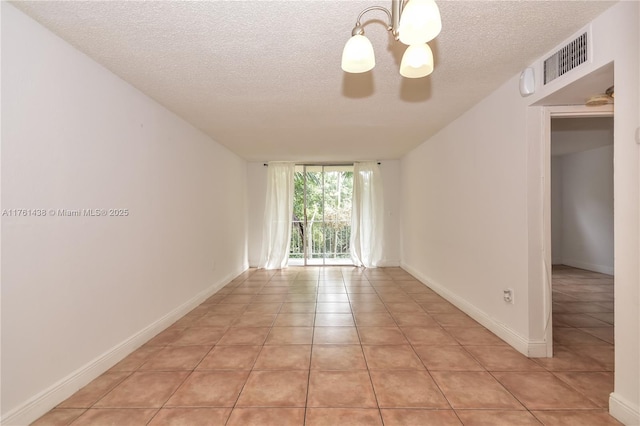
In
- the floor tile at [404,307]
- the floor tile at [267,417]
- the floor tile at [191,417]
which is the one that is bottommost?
the floor tile at [404,307]

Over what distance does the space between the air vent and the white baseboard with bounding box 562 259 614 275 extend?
5.15 m

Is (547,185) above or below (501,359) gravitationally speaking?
above

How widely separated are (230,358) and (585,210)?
22.6 ft

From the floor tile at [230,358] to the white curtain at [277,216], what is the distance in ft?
12.1

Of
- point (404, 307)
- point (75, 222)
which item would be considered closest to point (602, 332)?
point (404, 307)

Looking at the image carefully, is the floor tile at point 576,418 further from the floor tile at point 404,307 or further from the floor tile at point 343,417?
the floor tile at point 404,307

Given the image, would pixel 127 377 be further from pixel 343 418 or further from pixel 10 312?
pixel 343 418

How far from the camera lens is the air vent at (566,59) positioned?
1771 millimetres

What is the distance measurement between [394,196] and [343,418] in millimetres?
5044

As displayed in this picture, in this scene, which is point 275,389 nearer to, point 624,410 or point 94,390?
point 94,390

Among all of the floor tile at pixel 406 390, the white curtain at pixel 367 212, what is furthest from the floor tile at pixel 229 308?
the white curtain at pixel 367 212

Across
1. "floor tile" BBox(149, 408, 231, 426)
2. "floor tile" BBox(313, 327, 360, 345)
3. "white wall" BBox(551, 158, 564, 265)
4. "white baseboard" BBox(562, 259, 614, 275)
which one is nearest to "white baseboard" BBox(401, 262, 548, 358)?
"floor tile" BBox(313, 327, 360, 345)

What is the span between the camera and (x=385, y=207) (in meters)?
6.30

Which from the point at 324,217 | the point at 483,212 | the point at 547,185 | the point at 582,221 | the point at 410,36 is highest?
the point at 410,36
